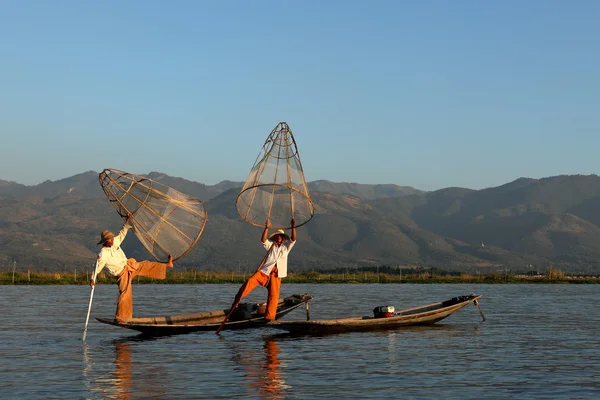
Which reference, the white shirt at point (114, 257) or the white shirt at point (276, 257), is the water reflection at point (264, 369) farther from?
the white shirt at point (114, 257)

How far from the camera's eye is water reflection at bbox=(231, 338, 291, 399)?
14734mm

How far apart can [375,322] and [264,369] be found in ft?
25.4

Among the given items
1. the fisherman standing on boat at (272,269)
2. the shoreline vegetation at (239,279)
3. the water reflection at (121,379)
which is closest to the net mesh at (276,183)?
the fisherman standing on boat at (272,269)

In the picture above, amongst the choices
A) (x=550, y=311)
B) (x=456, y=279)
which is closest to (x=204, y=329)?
(x=550, y=311)

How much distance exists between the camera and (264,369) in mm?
17266

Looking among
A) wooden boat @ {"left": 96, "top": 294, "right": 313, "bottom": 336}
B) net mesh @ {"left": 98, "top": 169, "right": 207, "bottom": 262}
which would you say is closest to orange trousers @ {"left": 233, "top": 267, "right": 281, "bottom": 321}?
wooden boat @ {"left": 96, "top": 294, "right": 313, "bottom": 336}

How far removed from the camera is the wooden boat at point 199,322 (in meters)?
22.5

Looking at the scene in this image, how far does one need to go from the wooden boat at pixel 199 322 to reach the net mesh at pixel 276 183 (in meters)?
2.50

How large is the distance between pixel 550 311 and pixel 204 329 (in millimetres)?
15815

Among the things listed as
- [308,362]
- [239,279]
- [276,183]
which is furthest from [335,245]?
[308,362]

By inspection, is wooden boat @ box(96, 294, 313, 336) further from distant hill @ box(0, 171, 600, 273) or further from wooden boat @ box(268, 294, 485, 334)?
distant hill @ box(0, 171, 600, 273)

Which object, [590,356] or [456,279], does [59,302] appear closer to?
[590,356]

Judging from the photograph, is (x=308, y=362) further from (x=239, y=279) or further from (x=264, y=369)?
(x=239, y=279)

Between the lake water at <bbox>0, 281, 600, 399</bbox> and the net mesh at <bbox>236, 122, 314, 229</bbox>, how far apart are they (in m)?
3.32
